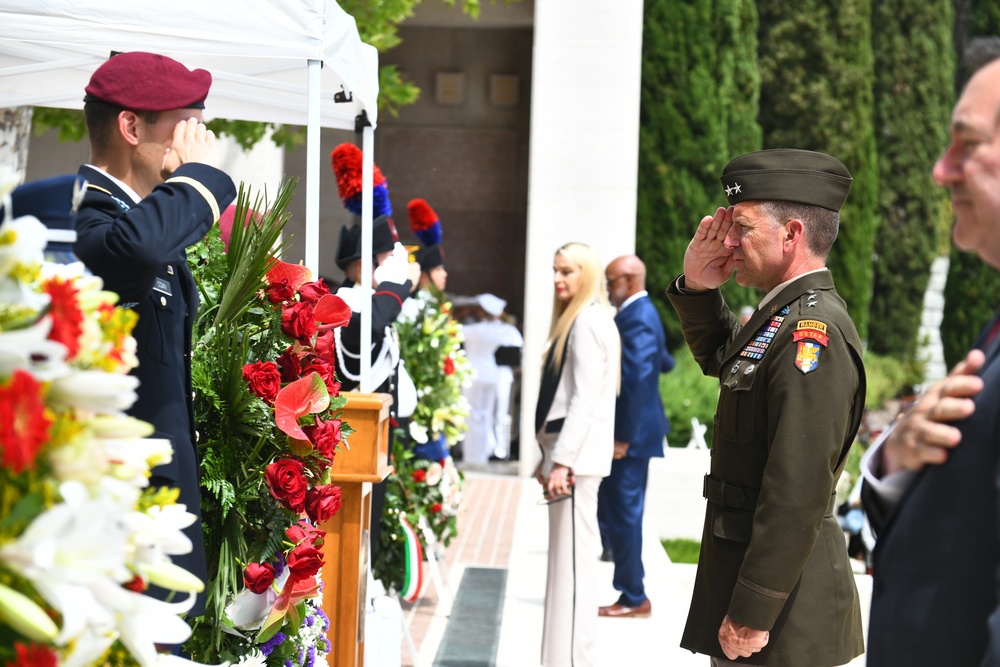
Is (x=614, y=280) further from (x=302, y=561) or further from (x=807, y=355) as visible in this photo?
(x=807, y=355)

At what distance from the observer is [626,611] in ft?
22.1

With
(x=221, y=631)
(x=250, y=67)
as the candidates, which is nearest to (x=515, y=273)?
(x=250, y=67)

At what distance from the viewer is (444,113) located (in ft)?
61.3

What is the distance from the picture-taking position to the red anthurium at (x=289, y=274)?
3557mm

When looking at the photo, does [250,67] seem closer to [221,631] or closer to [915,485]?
[221,631]

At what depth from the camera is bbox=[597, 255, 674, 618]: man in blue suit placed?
6770 millimetres

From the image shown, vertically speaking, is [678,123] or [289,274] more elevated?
[678,123]

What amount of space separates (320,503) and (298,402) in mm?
333

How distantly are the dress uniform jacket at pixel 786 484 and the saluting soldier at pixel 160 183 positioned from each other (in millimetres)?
1333

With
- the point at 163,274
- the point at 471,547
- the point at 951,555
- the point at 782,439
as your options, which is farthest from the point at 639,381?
the point at 951,555

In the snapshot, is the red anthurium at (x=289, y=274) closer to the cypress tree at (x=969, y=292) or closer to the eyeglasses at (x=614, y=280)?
the eyeglasses at (x=614, y=280)

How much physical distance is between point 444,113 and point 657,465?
33.2ft

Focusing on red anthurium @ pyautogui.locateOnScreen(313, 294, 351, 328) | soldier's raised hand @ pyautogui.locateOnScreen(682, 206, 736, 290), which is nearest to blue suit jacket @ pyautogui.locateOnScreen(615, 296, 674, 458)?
red anthurium @ pyautogui.locateOnScreen(313, 294, 351, 328)

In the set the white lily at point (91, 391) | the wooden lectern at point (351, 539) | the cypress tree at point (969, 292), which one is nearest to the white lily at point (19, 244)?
the white lily at point (91, 391)
